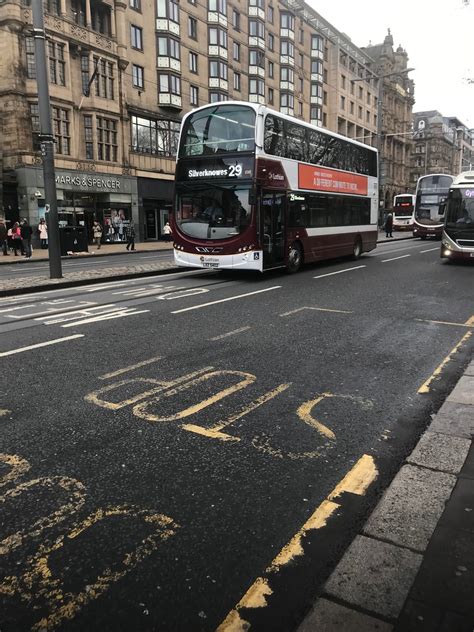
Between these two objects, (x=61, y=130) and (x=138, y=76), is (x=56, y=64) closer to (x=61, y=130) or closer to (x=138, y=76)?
(x=61, y=130)

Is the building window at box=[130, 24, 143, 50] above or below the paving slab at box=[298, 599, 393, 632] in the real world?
above

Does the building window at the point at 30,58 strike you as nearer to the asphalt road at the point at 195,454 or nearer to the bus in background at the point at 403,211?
the asphalt road at the point at 195,454

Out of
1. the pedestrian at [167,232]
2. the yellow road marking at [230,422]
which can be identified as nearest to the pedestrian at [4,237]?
the pedestrian at [167,232]

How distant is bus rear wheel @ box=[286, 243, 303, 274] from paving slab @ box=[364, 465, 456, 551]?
11601mm

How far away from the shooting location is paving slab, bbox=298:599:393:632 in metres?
2.04

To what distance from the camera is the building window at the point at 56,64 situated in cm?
2938

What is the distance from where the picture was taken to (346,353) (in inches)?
249

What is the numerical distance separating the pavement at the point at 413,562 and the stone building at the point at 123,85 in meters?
29.8

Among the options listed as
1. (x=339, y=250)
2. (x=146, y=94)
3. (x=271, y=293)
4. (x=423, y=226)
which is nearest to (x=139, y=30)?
(x=146, y=94)

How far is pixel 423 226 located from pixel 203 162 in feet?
82.6

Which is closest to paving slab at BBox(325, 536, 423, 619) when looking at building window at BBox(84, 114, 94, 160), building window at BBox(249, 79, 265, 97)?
building window at BBox(84, 114, 94, 160)

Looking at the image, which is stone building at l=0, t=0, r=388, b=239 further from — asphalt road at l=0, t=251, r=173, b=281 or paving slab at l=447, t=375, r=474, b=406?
paving slab at l=447, t=375, r=474, b=406

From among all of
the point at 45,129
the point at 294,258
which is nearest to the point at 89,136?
the point at 45,129

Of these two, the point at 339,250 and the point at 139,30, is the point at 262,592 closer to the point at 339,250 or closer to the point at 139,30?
the point at 339,250
